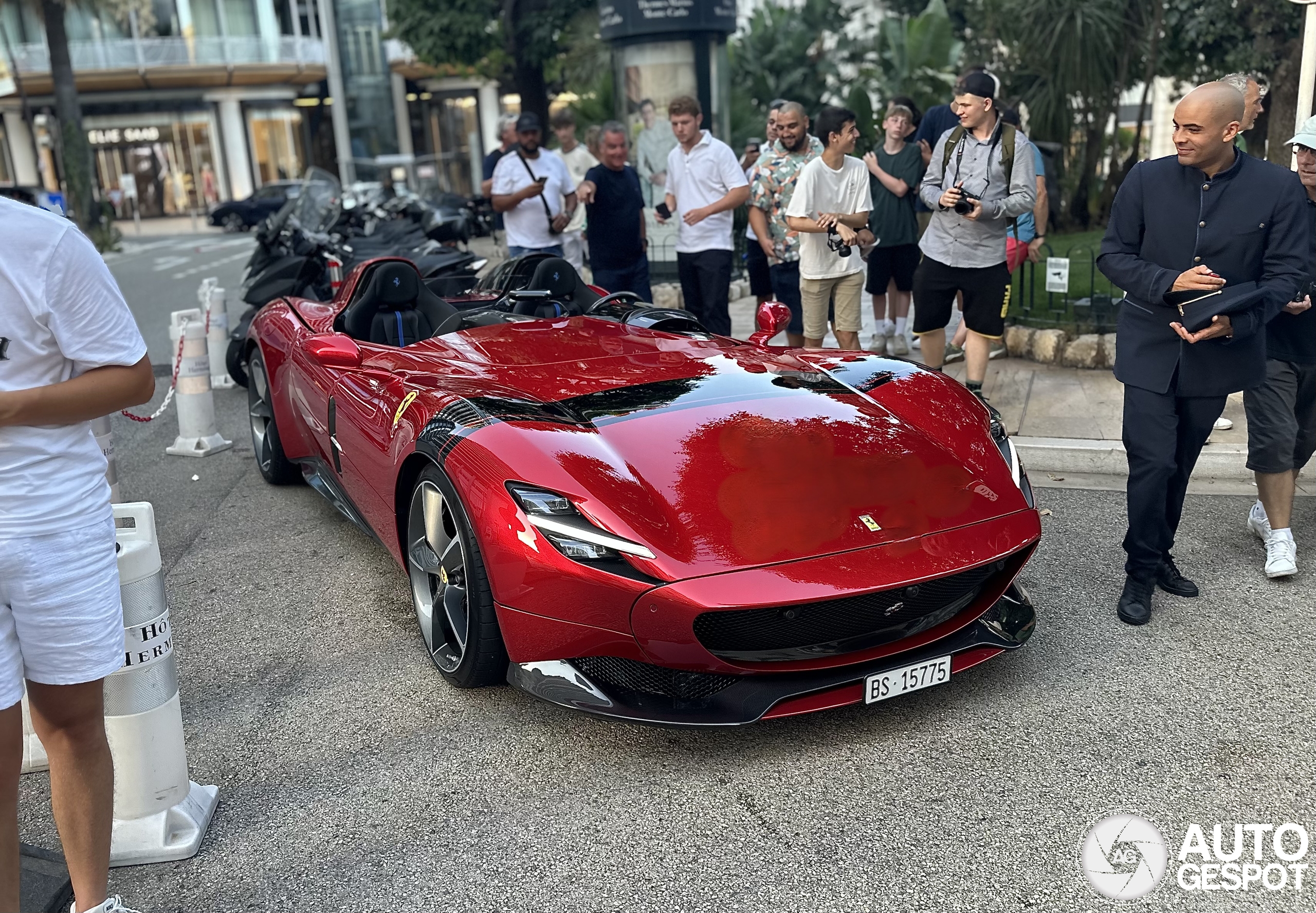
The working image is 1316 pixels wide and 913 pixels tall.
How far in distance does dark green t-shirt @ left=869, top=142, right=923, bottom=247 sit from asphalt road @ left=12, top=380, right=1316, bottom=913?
4315 mm

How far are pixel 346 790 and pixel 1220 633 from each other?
9.95 feet

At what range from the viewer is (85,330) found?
236cm

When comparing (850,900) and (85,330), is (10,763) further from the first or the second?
(850,900)

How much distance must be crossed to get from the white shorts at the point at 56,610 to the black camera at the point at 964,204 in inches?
187

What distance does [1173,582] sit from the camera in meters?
4.44

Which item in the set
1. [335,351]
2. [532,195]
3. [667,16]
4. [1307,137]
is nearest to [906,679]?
[335,351]

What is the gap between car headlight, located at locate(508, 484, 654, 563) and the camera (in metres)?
3.17

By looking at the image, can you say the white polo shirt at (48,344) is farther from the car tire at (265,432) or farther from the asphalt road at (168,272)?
the asphalt road at (168,272)

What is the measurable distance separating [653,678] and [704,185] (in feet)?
17.8

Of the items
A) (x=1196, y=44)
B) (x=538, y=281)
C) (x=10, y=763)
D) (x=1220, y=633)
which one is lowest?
(x=1220, y=633)

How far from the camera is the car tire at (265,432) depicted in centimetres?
641

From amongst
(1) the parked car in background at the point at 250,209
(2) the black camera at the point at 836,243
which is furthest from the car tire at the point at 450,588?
(1) the parked car in background at the point at 250,209

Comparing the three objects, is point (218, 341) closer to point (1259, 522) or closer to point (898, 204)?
point (898, 204)

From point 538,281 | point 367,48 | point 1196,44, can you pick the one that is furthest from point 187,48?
point 538,281
